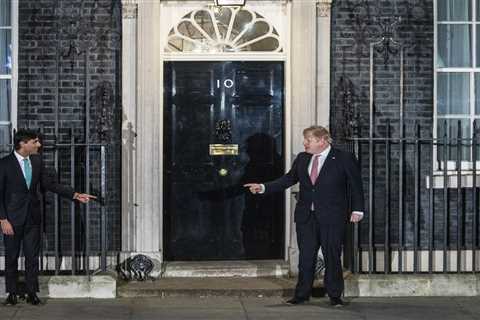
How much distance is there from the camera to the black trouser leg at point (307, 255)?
943cm

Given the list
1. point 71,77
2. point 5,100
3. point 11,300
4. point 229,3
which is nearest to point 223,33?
point 229,3

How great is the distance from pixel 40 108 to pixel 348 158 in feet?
10.4

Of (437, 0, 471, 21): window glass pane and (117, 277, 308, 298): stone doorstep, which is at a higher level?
(437, 0, 471, 21): window glass pane

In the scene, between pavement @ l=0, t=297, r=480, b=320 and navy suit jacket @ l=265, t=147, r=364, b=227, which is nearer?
pavement @ l=0, t=297, r=480, b=320

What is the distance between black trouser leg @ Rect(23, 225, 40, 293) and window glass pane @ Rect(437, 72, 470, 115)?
Answer: 4.34 meters

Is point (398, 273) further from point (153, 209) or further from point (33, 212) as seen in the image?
point (33, 212)

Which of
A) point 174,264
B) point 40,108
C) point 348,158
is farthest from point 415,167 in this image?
point 40,108

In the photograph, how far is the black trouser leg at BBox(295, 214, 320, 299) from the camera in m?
9.43

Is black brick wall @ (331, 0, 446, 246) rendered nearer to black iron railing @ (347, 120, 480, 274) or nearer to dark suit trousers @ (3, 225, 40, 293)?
black iron railing @ (347, 120, 480, 274)

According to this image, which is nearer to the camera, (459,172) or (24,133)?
(24,133)

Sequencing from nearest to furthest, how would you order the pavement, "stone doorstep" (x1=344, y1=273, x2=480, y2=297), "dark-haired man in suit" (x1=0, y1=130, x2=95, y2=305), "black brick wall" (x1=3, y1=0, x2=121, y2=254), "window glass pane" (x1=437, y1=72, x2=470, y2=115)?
the pavement, "dark-haired man in suit" (x1=0, y1=130, x2=95, y2=305), "stone doorstep" (x1=344, y1=273, x2=480, y2=297), "black brick wall" (x1=3, y1=0, x2=121, y2=254), "window glass pane" (x1=437, y1=72, x2=470, y2=115)

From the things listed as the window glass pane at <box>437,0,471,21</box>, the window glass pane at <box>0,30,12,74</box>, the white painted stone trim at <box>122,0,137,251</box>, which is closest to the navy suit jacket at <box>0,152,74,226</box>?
the white painted stone trim at <box>122,0,137,251</box>

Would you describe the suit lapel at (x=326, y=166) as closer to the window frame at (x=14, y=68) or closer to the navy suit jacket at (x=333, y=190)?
the navy suit jacket at (x=333, y=190)

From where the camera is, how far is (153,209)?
10547 millimetres
